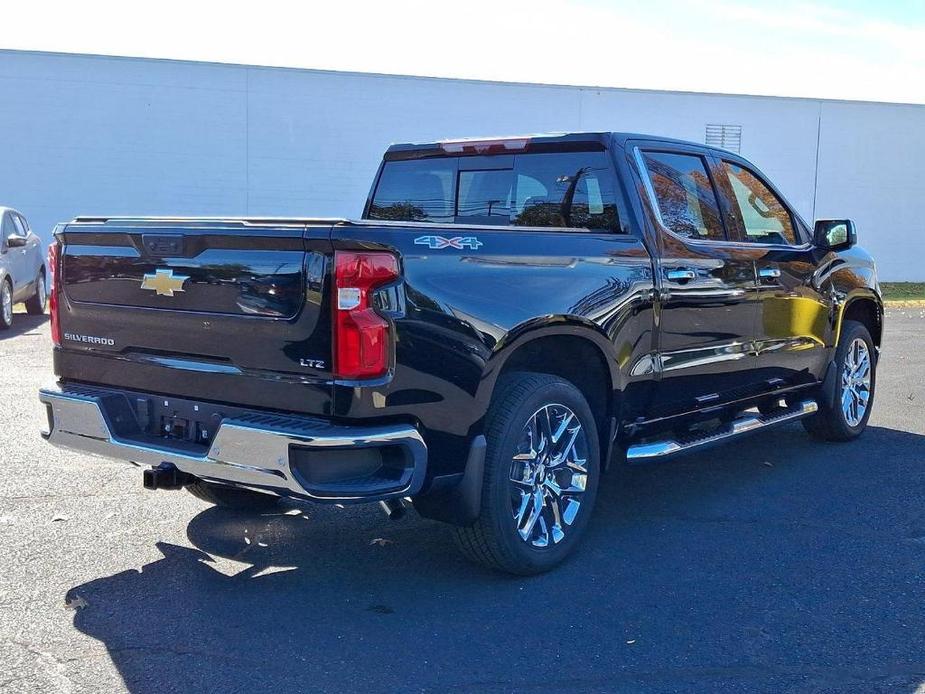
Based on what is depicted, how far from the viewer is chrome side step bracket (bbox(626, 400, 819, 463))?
517 cm

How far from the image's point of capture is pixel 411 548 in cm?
492

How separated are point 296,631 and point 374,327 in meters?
1.21

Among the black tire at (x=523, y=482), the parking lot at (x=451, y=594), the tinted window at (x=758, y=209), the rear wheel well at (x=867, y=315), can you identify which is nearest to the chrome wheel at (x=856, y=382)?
the rear wheel well at (x=867, y=315)

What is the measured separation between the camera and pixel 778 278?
6.14m

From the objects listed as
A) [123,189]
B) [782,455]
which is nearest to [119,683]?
[782,455]

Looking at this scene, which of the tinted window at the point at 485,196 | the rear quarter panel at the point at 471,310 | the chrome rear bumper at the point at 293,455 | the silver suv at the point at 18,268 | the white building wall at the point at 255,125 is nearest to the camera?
the chrome rear bumper at the point at 293,455

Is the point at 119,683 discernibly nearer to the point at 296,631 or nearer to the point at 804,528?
the point at 296,631

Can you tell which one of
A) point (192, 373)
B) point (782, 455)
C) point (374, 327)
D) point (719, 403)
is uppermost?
point (374, 327)

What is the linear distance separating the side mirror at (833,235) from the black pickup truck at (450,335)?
0.61 metres

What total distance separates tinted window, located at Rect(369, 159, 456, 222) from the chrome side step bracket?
1.73 m

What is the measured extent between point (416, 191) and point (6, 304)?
9.23m

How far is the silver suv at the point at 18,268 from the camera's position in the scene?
1334 cm

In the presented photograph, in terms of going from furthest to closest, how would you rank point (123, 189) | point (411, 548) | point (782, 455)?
point (123, 189)
point (782, 455)
point (411, 548)

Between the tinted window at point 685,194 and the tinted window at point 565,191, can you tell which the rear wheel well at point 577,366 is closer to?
the tinted window at point 565,191
